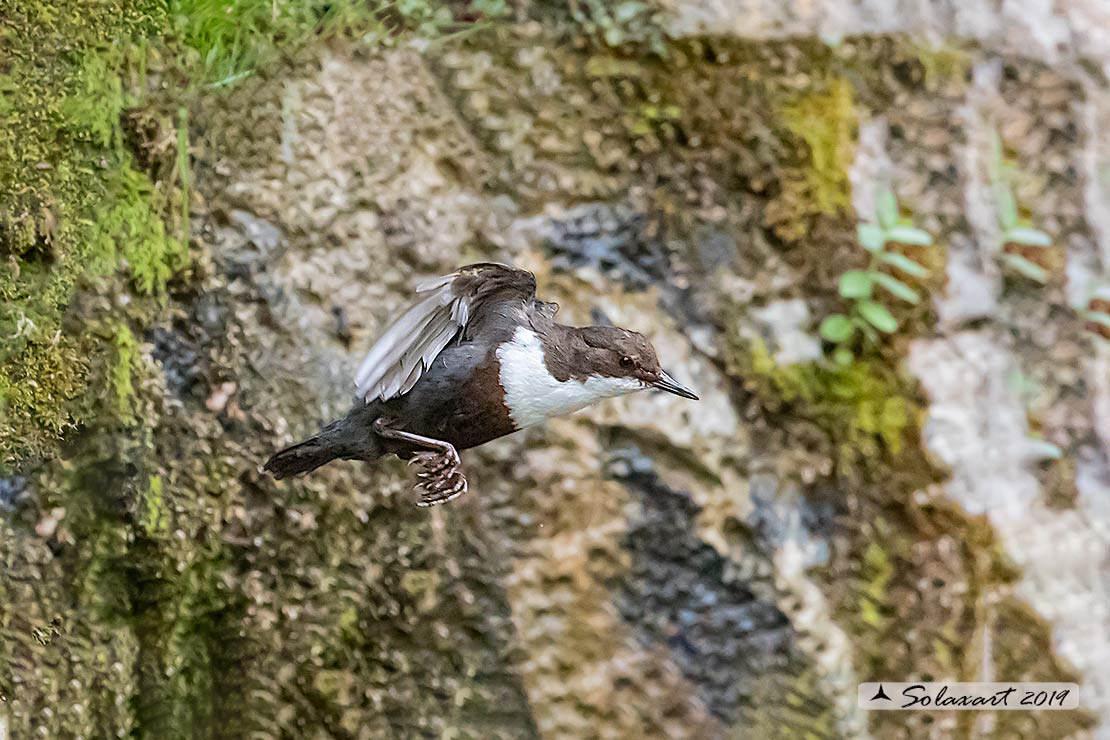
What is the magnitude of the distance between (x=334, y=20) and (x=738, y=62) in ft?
4.10

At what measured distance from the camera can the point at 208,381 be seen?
266 cm

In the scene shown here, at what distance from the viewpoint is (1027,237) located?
332 cm

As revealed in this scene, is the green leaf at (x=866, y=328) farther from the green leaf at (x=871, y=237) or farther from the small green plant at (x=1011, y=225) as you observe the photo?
the small green plant at (x=1011, y=225)

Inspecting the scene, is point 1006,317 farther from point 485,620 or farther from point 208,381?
point 208,381

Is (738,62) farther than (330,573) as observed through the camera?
Yes

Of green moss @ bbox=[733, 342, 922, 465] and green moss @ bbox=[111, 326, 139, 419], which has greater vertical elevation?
green moss @ bbox=[111, 326, 139, 419]

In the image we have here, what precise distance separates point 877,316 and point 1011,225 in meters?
0.64

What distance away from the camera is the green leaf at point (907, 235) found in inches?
123

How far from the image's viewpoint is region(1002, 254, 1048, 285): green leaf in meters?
3.34

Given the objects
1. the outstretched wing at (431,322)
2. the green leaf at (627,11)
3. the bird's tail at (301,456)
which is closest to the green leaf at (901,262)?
the green leaf at (627,11)

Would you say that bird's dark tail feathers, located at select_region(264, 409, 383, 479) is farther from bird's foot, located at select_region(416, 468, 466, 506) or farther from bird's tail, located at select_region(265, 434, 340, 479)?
bird's foot, located at select_region(416, 468, 466, 506)

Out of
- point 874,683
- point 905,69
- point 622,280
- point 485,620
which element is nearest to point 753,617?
point 874,683

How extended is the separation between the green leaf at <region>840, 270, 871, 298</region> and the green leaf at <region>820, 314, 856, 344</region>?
0.27 ft

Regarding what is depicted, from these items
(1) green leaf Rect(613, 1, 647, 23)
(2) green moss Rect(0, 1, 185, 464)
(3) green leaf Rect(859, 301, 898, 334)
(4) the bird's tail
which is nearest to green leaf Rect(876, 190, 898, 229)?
(3) green leaf Rect(859, 301, 898, 334)
